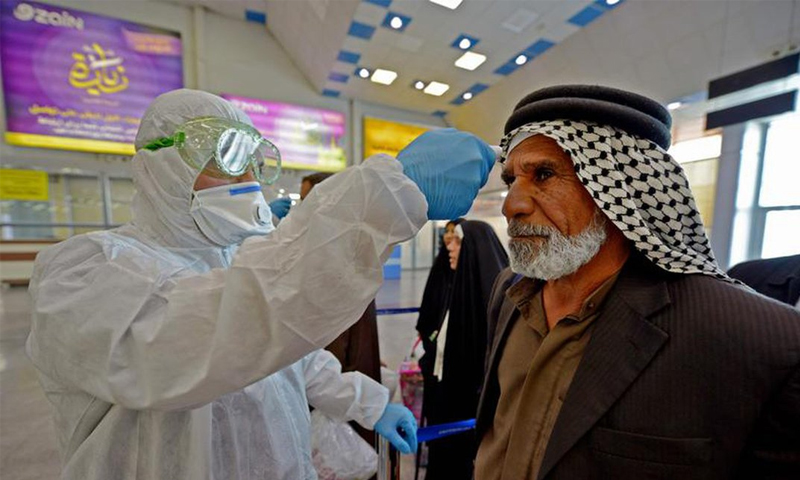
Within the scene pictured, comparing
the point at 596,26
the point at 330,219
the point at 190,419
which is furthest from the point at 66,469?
the point at 596,26

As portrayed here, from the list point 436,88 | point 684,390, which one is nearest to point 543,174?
point 684,390

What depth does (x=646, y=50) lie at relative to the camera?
12.3 ft

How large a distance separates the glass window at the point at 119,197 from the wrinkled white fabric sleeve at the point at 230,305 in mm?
7108

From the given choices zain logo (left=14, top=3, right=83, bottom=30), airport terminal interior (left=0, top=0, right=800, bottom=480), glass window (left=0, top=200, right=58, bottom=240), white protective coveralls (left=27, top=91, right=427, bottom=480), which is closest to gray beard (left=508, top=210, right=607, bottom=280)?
white protective coveralls (left=27, top=91, right=427, bottom=480)

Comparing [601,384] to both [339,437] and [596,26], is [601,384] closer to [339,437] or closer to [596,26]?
[339,437]

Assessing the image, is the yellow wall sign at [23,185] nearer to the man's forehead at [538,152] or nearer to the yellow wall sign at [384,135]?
the yellow wall sign at [384,135]

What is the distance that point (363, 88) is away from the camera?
254 inches

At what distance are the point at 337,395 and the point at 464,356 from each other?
90cm

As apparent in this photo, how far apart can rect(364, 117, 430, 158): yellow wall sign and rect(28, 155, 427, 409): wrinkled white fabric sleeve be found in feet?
22.1

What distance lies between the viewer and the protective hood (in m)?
0.86

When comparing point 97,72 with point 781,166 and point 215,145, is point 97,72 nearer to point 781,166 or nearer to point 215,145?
point 215,145

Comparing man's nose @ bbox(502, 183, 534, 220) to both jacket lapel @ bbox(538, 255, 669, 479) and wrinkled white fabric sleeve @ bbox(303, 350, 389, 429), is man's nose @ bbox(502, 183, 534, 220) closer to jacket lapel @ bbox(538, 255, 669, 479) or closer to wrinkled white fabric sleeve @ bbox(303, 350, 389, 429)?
jacket lapel @ bbox(538, 255, 669, 479)

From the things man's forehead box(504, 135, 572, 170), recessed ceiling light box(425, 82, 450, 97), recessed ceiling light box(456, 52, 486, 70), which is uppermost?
recessed ceiling light box(456, 52, 486, 70)

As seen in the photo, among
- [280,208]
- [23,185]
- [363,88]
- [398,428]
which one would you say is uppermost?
[363,88]
